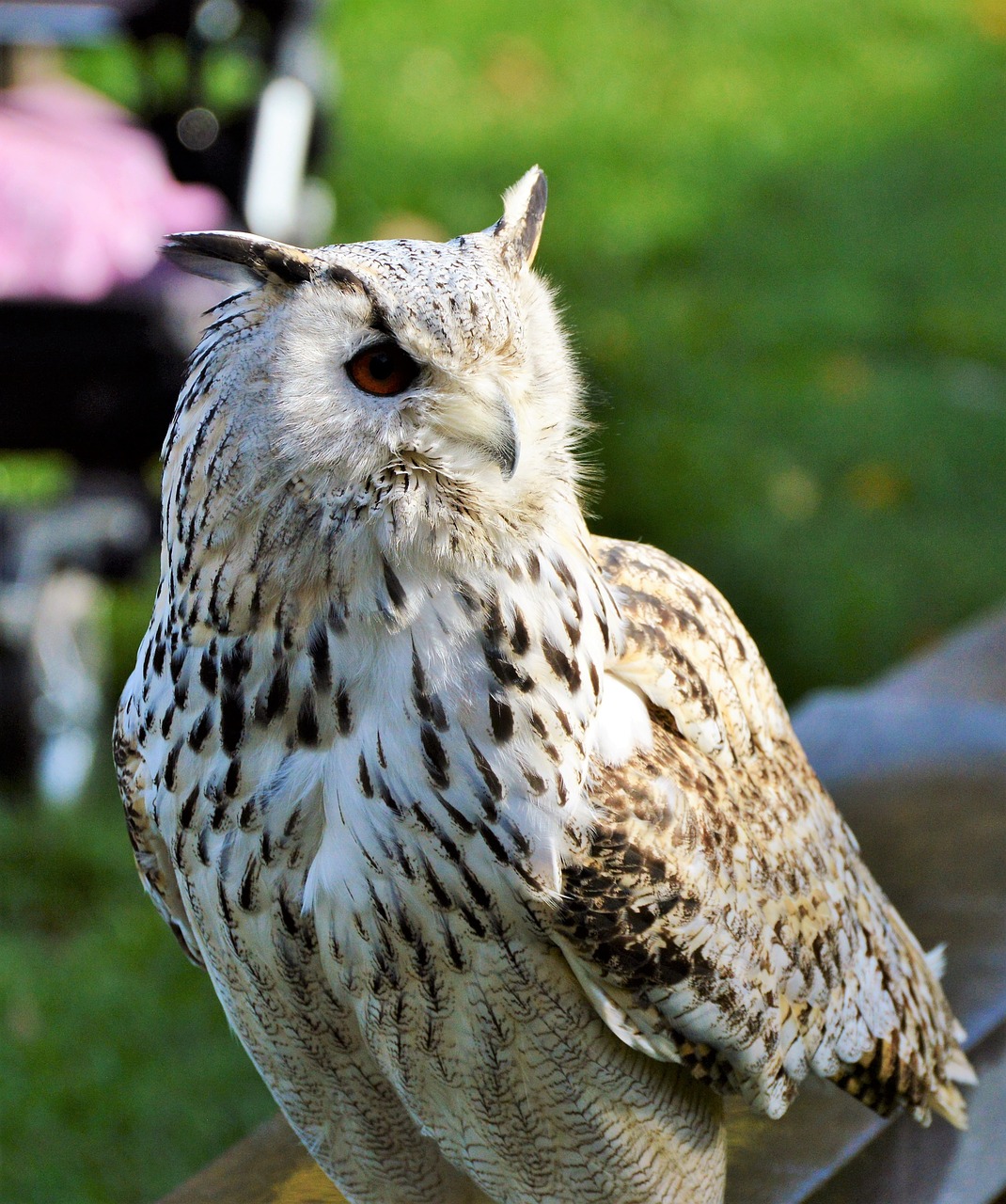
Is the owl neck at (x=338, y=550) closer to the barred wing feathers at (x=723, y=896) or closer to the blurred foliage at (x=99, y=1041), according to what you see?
the barred wing feathers at (x=723, y=896)

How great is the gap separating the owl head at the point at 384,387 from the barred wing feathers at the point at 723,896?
0.30 meters

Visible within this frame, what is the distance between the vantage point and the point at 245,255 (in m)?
1.36

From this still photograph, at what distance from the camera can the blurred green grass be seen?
326 cm

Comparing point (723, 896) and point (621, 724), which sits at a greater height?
point (621, 724)

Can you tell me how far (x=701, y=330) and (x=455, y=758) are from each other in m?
4.65

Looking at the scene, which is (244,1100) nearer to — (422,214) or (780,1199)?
(780,1199)

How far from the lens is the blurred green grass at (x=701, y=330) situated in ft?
10.7

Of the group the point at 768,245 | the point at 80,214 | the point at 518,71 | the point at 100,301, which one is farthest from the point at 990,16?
the point at 100,301

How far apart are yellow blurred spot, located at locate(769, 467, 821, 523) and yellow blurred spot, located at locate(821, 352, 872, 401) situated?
1.53 ft

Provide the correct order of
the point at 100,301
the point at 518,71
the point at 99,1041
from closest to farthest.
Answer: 1. the point at 99,1041
2. the point at 100,301
3. the point at 518,71

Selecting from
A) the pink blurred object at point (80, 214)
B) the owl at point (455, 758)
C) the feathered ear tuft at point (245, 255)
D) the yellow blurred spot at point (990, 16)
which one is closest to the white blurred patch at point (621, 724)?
the owl at point (455, 758)

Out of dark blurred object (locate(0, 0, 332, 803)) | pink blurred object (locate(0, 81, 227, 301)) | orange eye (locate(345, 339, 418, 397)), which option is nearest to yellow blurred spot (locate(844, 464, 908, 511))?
dark blurred object (locate(0, 0, 332, 803))

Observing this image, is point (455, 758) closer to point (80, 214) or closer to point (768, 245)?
point (80, 214)

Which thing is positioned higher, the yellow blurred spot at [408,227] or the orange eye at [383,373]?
the yellow blurred spot at [408,227]
